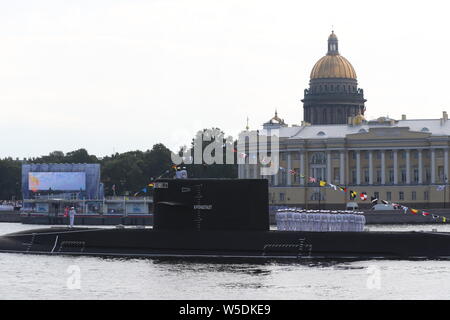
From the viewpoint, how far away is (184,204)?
43.8 m

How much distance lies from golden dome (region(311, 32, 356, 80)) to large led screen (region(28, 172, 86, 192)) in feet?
163

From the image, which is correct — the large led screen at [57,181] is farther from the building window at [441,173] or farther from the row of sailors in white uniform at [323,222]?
the row of sailors in white uniform at [323,222]

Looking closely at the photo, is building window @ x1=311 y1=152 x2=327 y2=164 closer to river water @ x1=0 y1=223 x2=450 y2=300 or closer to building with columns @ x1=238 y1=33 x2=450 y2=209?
building with columns @ x1=238 y1=33 x2=450 y2=209

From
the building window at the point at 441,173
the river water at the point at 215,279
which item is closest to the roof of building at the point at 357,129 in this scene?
the building window at the point at 441,173

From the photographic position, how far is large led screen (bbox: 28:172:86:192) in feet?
395

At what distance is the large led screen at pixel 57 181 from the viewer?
12031 centimetres

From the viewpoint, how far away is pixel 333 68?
155000mm

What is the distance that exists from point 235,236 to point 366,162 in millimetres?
83707

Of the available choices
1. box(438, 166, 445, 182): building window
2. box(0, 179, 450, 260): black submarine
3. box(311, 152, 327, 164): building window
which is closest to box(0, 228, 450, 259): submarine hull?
box(0, 179, 450, 260): black submarine

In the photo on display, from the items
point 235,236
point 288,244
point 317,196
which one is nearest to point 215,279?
point 235,236

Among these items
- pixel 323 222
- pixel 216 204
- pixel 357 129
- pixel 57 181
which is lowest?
pixel 323 222

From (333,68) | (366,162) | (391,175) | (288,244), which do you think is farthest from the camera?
(333,68)

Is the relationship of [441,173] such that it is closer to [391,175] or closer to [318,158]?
[391,175]
